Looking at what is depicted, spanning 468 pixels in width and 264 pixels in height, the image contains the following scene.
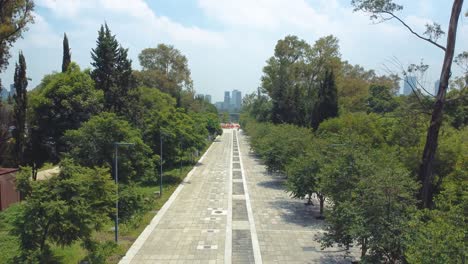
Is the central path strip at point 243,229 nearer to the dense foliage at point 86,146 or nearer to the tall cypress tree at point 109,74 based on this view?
the dense foliage at point 86,146

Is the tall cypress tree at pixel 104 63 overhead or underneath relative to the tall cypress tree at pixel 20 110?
overhead

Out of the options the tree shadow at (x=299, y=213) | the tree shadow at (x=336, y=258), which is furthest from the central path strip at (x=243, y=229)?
the tree shadow at (x=336, y=258)

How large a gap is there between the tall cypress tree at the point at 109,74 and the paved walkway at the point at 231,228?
8762 mm

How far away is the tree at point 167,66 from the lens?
177 feet

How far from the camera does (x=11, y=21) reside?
765 inches

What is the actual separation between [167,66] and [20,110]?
33642mm

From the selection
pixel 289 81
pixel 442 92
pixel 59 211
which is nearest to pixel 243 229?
pixel 59 211

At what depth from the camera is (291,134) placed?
27219 mm

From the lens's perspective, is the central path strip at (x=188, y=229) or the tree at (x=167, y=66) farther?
the tree at (x=167, y=66)

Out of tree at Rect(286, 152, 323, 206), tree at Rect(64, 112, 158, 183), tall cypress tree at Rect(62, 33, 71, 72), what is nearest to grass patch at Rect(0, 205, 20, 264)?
tree at Rect(64, 112, 158, 183)

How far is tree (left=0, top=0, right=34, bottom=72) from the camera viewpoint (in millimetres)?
18797

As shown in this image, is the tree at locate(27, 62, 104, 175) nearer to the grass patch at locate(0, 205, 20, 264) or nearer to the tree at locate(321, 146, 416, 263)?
the grass patch at locate(0, 205, 20, 264)

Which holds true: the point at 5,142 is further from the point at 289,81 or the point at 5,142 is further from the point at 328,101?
the point at 289,81

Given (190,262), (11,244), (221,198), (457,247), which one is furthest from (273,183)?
(457,247)
